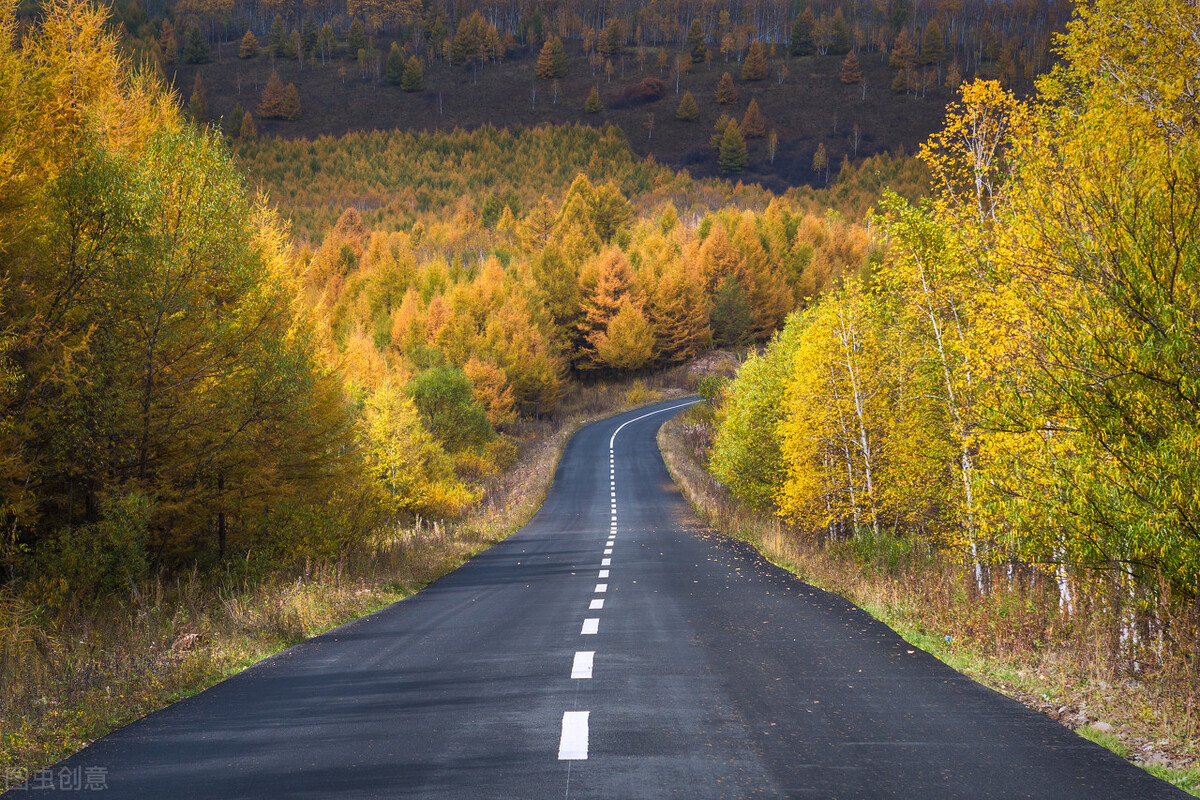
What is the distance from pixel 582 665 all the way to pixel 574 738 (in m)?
2.65

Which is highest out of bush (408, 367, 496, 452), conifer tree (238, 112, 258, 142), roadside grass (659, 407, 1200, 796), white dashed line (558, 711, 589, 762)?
conifer tree (238, 112, 258, 142)

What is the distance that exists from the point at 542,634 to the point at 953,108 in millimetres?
12336

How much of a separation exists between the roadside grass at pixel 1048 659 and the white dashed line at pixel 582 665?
3532 millimetres

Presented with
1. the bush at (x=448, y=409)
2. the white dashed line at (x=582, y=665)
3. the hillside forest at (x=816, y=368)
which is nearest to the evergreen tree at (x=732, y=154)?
the bush at (x=448, y=409)

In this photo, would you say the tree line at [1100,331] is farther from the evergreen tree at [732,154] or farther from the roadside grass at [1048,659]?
the evergreen tree at [732,154]

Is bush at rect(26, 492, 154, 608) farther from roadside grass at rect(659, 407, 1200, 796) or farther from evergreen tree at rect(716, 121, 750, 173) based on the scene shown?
evergreen tree at rect(716, 121, 750, 173)

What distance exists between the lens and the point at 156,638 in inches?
380

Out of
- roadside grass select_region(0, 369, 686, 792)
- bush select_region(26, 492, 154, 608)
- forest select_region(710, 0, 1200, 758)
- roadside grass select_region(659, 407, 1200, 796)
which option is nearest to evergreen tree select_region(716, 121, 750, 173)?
roadside grass select_region(0, 369, 686, 792)

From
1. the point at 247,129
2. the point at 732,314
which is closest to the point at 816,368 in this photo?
the point at 732,314

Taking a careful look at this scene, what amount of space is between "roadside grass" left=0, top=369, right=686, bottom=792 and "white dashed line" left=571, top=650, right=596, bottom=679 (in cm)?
334

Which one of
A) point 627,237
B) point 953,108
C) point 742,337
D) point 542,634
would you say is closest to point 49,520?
point 542,634

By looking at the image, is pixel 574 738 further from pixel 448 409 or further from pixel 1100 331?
pixel 448 409

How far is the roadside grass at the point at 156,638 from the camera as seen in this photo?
6.52 m

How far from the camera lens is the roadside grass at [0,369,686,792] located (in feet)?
21.4
